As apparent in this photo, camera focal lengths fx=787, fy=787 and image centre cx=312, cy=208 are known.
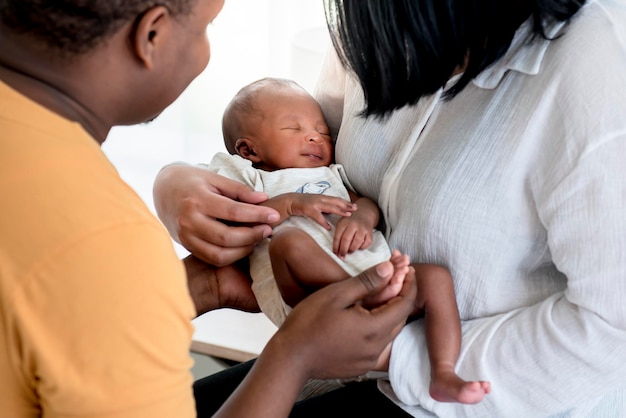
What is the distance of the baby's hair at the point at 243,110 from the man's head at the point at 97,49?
23.2 inches

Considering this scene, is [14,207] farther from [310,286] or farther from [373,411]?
[373,411]

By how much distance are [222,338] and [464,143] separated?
1.28 m

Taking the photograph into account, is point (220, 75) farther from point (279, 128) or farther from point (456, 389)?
point (456, 389)

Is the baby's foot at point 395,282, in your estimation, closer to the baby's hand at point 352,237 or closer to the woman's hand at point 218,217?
the baby's hand at point 352,237

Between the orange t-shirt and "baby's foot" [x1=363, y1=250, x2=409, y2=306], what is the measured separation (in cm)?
35

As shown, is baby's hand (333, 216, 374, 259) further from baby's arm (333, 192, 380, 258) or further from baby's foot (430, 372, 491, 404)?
baby's foot (430, 372, 491, 404)

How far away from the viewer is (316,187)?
4.12 ft

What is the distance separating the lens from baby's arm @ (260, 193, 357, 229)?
1.15m

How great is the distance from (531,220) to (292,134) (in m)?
0.51

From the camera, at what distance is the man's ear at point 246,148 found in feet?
4.57

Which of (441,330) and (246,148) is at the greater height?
(246,148)

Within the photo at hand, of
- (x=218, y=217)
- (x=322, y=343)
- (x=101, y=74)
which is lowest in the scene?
(x=322, y=343)

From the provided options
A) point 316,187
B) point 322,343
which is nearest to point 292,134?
point 316,187

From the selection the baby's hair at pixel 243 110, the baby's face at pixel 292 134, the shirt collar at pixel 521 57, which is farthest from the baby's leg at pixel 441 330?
the baby's hair at pixel 243 110
